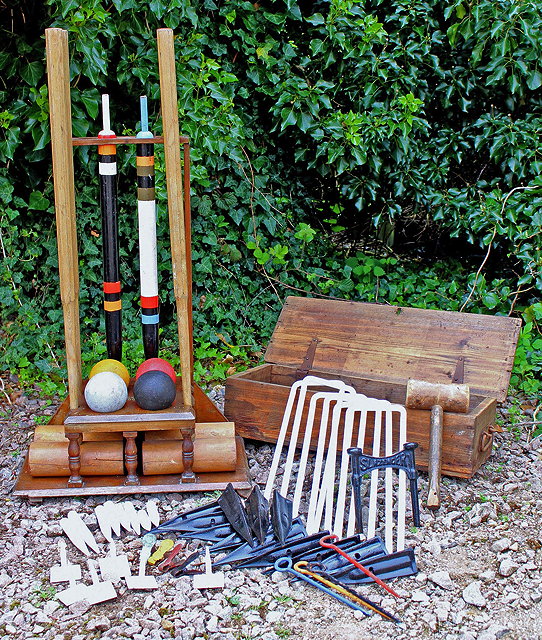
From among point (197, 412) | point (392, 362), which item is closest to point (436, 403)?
point (392, 362)

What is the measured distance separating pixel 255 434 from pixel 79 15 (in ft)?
7.78

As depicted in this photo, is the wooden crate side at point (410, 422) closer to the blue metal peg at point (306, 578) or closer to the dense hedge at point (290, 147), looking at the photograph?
the blue metal peg at point (306, 578)

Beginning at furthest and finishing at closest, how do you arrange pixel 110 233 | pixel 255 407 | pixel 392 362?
pixel 392 362 < pixel 255 407 < pixel 110 233

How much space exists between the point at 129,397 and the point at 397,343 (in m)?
1.50

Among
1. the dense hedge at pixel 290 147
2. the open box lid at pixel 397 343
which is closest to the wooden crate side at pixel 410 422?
the open box lid at pixel 397 343

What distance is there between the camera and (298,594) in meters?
2.73

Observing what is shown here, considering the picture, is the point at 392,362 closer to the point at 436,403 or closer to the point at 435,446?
the point at 436,403

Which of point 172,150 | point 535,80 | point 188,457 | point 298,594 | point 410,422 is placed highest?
point 535,80

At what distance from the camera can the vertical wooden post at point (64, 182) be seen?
10.5ft

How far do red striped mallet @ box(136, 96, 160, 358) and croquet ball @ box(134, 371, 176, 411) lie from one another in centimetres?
44

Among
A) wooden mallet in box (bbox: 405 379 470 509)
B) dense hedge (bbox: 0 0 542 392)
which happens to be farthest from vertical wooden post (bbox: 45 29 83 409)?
wooden mallet in box (bbox: 405 379 470 509)

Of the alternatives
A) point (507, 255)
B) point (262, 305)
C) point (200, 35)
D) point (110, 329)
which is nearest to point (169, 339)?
point (262, 305)

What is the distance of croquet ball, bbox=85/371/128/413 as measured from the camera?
3.31 m

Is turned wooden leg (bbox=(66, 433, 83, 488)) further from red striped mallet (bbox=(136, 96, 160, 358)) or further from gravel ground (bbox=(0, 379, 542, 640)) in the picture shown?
red striped mallet (bbox=(136, 96, 160, 358))
